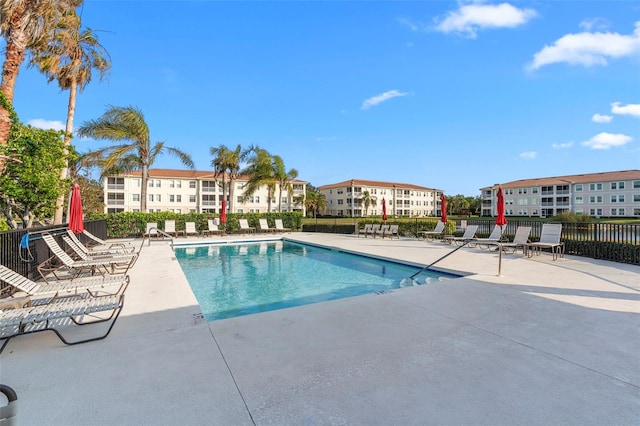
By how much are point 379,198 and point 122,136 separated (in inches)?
2294

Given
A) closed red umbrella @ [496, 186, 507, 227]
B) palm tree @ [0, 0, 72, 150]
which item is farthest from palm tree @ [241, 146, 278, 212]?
closed red umbrella @ [496, 186, 507, 227]

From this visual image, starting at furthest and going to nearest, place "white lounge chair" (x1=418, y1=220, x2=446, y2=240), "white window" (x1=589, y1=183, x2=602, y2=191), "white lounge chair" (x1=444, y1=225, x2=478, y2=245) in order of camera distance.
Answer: "white window" (x1=589, y1=183, x2=602, y2=191) → "white lounge chair" (x1=418, y1=220, x2=446, y2=240) → "white lounge chair" (x1=444, y1=225, x2=478, y2=245)

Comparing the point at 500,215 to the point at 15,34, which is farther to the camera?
the point at 500,215

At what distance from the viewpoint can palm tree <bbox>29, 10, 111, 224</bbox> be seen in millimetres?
12109

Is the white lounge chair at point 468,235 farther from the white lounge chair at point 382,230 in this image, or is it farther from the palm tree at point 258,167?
the palm tree at point 258,167

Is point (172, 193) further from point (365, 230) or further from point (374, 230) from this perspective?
point (374, 230)

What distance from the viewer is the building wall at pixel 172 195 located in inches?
1766

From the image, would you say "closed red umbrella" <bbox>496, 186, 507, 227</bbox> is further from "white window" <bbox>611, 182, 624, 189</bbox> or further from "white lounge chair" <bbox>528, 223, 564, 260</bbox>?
"white window" <bbox>611, 182, 624, 189</bbox>

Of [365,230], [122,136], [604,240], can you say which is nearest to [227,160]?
[122,136]

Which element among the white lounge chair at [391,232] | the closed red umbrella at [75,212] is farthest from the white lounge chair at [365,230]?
the closed red umbrella at [75,212]

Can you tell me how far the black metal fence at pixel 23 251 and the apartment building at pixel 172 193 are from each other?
35562 millimetres

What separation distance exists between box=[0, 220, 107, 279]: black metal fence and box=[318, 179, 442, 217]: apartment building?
5982 centimetres

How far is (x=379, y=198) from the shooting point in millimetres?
70625

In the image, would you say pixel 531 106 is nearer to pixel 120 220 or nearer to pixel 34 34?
pixel 34 34
